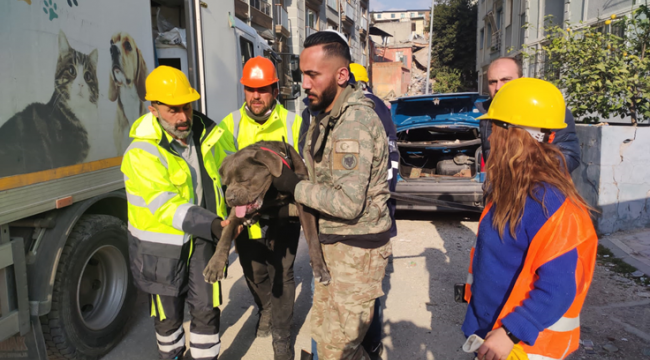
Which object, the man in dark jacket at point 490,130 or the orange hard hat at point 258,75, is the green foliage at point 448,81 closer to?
the man in dark jacket at point 490,130

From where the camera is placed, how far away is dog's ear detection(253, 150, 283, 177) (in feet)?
7.52

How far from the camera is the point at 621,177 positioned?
229 inches

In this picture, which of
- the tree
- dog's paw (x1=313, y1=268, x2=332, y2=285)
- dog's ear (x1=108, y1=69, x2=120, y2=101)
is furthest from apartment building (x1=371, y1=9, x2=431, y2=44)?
dog's paw (x1=313, y1=268, x2=332, y2=285)

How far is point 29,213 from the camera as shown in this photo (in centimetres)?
263

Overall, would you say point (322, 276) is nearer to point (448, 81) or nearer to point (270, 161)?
point (270, 161)

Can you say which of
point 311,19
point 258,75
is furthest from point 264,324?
point 311,19

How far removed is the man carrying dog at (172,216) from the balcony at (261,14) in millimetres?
18491

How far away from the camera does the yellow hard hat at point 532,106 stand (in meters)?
1.68

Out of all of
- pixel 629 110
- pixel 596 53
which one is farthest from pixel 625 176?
pixel 596 53

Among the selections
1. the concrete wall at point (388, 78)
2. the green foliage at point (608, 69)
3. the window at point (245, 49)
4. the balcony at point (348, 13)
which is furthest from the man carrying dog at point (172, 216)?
the concrete wall at point (388, 78)

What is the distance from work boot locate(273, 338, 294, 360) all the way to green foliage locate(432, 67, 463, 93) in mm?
36871

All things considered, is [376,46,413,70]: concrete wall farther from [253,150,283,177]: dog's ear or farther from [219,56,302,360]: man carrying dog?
[253,150,283,177]: dog's ear

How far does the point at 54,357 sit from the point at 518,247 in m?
3.26

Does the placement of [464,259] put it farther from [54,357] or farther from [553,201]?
[54,357]
